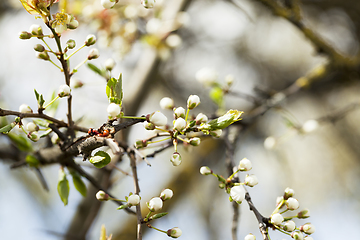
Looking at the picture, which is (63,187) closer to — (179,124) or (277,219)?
(179,124)

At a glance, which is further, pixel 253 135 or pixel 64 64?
pixel 253 135

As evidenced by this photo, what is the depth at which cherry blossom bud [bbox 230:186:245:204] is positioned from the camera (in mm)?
492

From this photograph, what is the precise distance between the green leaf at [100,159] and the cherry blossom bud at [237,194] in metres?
0.22

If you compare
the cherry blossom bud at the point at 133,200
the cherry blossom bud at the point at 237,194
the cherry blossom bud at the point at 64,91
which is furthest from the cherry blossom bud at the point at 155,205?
the cherry blossom bud at the point at 64,91

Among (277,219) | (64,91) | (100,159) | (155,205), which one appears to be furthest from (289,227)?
(64,91)

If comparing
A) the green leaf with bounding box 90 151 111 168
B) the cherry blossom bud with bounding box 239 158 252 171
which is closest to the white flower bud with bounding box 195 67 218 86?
the cherry blossom bud with bounding box 239 158 252 171

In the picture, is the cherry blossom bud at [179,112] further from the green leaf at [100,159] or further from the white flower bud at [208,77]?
the white flower bud at [208,77]

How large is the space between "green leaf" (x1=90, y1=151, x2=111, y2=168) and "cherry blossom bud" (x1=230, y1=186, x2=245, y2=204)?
0.74ft

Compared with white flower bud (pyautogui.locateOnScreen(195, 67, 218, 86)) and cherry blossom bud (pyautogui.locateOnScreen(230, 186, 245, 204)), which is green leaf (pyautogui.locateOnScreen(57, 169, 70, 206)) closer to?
cherry blossom bud (pyautogui.locateOnScreen(230, 186, 245, 204))

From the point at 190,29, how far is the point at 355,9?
1.16 metres

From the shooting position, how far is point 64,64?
1.65 feet

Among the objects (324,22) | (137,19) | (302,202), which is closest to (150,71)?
(137,19)

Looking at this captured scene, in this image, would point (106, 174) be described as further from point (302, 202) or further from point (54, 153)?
point (302, 202)

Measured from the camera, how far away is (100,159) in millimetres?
452
